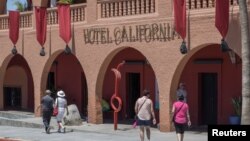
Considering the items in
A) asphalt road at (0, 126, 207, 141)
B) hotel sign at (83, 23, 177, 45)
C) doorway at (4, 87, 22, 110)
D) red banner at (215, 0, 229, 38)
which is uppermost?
red banner at (215, 0, 229, 38)

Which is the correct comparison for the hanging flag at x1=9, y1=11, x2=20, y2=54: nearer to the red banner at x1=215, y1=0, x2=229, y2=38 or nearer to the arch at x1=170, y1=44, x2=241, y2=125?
the arch at x1=170, y1=44, x2=241, y2=125

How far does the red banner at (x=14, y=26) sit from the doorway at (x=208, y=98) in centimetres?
1001

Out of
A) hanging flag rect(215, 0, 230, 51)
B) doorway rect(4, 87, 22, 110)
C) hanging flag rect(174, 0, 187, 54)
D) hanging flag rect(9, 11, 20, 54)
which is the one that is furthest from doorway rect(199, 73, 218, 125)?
doorway rect(4, 87, 22, 110)

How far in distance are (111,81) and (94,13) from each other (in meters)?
4.45

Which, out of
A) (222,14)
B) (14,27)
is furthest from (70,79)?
(222,14)

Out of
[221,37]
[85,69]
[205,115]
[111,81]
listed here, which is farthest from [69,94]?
[221,37]

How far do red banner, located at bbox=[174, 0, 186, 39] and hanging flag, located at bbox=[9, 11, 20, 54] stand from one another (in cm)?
1072

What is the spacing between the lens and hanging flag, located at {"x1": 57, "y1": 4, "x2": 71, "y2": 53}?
2394 centimetres

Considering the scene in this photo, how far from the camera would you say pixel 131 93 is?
1007 inches

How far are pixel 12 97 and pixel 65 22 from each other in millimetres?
10054

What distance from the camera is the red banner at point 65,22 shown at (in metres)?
23.9

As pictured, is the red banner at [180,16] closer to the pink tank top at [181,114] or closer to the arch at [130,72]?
the pink tank top at [181,114]

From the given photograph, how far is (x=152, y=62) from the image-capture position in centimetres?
2066

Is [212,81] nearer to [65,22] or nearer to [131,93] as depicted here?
[131,93]
